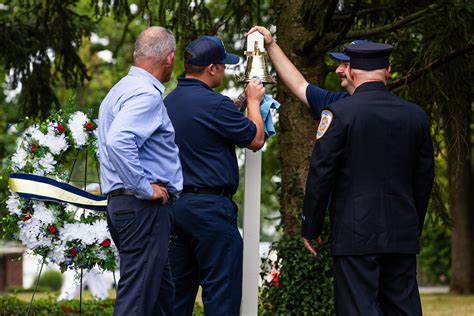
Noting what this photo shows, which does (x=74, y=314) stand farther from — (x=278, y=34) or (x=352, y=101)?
(x=352, y=101)

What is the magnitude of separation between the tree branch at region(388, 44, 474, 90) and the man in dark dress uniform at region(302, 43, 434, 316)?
2.86m

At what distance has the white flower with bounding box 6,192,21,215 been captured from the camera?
708 cm

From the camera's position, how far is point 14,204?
710 centimetres

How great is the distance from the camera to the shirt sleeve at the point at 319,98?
20.5 feet

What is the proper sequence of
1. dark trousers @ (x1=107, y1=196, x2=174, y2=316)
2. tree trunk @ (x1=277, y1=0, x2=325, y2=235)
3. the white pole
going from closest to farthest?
dark trousers @ (x1=107, y1=196, x2=174, y2=316) → the white pole → tree trunk @ (x1=277, y1=0, x2=325, y2=235)

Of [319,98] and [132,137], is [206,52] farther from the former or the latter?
[132,137]

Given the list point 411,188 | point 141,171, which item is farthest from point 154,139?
point 411,188

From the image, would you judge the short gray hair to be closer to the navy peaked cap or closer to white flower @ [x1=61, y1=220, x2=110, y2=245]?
the navy peaked cap

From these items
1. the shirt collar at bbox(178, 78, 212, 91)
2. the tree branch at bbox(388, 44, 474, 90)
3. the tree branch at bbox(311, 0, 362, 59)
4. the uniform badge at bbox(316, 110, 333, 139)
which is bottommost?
the uniform badge at bbox(316, 110, 333, 139)

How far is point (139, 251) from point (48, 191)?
1992 mm

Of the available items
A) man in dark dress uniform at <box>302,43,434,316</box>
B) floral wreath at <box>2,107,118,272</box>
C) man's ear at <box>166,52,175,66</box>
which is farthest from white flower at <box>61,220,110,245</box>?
man in dark dress uniform at <box>302,43,434,316</box>

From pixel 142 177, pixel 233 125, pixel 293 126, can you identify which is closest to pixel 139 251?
pixel 142 177

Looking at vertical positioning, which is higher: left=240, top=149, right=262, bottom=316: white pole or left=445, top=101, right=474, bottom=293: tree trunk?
left=240, top=149, right=262, bottom=316: white pole

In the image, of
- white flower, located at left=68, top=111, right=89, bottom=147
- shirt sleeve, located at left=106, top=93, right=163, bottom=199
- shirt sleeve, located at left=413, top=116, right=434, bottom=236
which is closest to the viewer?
shirt sleeve, located at left=106, top=93, right=163, bottom=199
